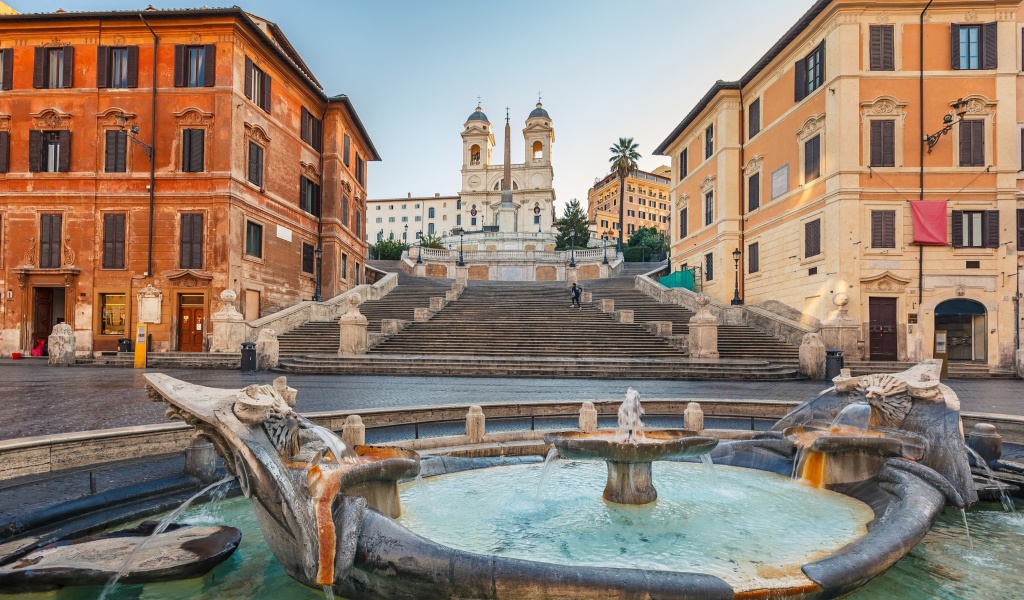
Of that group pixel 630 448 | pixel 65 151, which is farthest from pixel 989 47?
pixel 65 151

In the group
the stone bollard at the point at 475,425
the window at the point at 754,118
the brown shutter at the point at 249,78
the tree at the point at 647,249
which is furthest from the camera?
the tree at the point at 647,249

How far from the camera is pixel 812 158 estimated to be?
23.9 metres

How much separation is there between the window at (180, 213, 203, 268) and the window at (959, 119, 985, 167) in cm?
3192

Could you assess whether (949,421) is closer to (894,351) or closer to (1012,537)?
(1012,537)

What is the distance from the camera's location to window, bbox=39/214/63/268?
2412 centimetres

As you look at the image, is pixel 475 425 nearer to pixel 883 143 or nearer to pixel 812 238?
pixel 812 238

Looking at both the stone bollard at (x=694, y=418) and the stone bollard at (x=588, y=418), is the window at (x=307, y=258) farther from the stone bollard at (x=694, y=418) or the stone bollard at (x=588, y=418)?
the stone bollard at (x=694, y=418)

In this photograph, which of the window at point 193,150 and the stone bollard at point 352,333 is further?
the window at point 193,150

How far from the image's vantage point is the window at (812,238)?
75.9 ft

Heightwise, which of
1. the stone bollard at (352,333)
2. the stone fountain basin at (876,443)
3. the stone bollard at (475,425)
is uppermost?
the stone bollard at (352,333)

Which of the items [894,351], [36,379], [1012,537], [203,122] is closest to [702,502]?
[1012,537]

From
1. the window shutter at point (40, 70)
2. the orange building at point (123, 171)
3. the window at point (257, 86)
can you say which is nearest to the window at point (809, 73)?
the orange building at point (123, 171)

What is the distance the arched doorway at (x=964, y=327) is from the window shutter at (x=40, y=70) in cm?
3959

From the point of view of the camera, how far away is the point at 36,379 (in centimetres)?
1465
